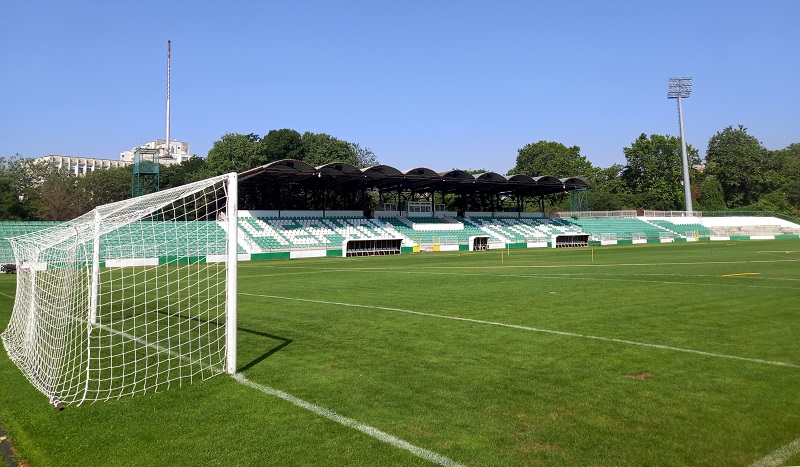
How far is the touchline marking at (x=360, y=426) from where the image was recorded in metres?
3.94

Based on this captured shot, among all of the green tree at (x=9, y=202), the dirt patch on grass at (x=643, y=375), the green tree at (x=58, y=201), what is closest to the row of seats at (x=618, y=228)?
the dirt patch on grass at (x=643, y=375)

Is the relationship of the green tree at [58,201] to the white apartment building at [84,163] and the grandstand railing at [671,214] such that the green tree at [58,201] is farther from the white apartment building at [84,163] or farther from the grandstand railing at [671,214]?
the white apartment building at [84,163]

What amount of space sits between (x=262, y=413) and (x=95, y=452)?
1415 mm

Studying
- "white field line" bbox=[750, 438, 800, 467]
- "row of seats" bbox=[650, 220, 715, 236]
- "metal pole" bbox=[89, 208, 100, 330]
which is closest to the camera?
Answer: "white field line" bbox=[750, 438, 800, 467]

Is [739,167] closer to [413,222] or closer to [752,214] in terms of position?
[752,214]

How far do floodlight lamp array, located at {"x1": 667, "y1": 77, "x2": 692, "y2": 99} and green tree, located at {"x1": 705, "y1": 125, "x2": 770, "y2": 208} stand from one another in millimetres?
27500

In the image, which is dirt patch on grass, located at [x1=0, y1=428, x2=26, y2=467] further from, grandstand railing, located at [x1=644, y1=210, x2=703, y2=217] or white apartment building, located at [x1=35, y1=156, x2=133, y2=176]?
white apartment building, located at [x1=35, y1=156, x2=133, y2=176]

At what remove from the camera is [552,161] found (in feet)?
300

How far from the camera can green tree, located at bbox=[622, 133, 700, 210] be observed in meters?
84.0

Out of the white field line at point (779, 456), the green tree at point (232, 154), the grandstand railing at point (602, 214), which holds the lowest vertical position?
the white field line at point (779, 456)

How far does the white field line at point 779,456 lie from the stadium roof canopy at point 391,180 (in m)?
37.8

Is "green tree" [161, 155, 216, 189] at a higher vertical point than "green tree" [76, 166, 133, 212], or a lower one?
higher

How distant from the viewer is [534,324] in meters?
9.09

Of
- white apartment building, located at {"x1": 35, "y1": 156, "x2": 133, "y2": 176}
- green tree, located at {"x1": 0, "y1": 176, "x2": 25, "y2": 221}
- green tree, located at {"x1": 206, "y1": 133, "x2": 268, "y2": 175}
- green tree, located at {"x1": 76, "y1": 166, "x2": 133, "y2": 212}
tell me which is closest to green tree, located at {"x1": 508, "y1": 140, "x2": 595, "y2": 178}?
green tree, located at {"x1": 206, "y1": 133, "x2": 268, "y2": 175}
